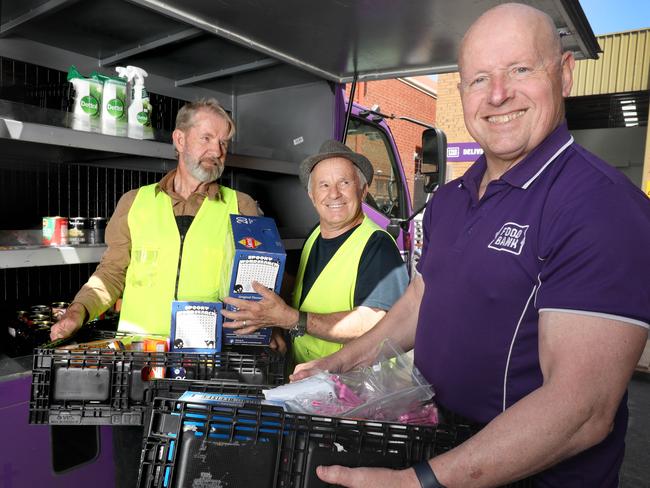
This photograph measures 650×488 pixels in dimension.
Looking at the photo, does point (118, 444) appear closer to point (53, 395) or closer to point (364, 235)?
point (53, 395)

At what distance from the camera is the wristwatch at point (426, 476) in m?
0.86

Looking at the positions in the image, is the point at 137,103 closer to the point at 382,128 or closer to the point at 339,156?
the point at 339,156

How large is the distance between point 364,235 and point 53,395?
1.28 meters

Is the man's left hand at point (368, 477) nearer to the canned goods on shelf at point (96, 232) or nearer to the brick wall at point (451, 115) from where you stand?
the canned goods on shelf at point (96, 232)

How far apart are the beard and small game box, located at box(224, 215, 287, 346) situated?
0.64 m

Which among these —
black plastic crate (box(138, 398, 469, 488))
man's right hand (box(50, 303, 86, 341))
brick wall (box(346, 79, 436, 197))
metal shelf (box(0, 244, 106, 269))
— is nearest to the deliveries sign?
metal shelf (box(0, 244, 106, 269))

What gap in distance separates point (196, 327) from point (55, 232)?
1.13 metres

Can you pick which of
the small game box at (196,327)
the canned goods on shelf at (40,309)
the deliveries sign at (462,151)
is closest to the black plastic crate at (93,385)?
the small game box at (196,327)

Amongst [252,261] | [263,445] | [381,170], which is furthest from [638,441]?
[263,445]

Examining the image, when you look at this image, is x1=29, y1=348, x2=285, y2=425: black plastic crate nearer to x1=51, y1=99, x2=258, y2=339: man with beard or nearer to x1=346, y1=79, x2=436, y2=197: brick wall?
x1=51, y1=99, x2=258, y2=339: man with beard

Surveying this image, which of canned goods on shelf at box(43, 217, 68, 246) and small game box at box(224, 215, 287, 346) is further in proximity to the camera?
canned goods on shelf at box(43, 217, 68, 246)

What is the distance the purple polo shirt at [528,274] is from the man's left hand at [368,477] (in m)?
0.35

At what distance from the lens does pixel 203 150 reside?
2.39 meters

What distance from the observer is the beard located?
2.39 metres
